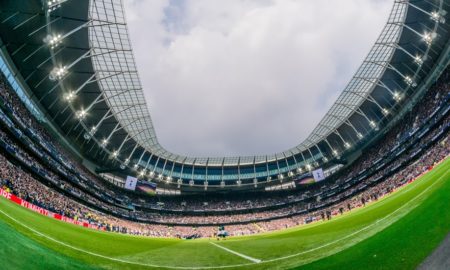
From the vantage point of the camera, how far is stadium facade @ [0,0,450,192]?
34562mm

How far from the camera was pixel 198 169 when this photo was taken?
299ft

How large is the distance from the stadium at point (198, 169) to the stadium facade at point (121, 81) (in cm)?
24

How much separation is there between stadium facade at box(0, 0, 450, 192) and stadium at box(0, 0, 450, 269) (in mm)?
236

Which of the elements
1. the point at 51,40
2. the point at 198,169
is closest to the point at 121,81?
the point at 51,40

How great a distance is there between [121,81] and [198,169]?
47.6m

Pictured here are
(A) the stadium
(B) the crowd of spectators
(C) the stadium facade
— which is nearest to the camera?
(A) the stadium

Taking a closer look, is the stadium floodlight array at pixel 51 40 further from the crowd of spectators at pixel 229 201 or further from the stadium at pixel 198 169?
the crowd of spectators at pixel 229 201

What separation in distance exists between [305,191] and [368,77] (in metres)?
41.6

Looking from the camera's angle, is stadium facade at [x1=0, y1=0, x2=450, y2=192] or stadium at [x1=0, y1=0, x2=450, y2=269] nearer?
stadium at [x1=0, y1=0, x2=450, y2=269]

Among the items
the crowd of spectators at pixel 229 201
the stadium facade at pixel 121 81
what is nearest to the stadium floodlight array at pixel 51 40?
the stadium facade at pixel 121 81

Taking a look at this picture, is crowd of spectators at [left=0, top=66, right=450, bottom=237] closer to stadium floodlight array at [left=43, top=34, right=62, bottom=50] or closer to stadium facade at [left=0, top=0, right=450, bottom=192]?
stadium facade at [left=0, top=0, right=450, bottom=192]

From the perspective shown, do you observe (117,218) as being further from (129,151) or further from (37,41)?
(37,41)

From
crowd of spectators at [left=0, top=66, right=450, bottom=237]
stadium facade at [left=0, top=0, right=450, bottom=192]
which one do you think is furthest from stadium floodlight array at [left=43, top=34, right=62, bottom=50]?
crowd of spectators at [left=0, top=66, right=450, bottom=237]

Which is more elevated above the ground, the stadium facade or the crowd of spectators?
the stadium facade
